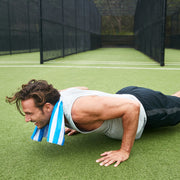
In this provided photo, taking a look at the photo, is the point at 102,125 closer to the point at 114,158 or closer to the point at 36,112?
the point at 114,158

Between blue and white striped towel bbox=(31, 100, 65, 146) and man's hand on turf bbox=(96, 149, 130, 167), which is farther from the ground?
blue and white striped towel bbox=(31, 100, 65, 146)

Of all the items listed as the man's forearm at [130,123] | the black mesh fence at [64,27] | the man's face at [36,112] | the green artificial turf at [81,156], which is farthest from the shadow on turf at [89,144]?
the black mesh fence at [64,27]

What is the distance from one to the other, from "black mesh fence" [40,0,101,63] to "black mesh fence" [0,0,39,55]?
12.4ft

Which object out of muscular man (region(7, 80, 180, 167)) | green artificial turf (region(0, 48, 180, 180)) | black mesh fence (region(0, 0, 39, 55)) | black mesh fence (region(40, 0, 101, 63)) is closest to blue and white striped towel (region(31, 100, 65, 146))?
muscular man (region(7, 80, 180, 167))

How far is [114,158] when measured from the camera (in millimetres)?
2018

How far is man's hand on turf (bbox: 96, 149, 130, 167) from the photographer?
1989 millimetres

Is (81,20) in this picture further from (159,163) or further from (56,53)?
(159,163)

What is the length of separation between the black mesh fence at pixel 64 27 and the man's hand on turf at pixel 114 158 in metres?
8.17

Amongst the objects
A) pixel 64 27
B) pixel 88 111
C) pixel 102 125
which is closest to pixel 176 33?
pixel 64 27

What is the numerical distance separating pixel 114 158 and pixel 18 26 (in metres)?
16.7

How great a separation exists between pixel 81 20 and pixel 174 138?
16680 mm

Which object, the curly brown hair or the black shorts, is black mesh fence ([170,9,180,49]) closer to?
the black shorts

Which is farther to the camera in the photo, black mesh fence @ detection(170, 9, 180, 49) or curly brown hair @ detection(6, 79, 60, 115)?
black mesh fence @ detection(170, 9, 180, 49)

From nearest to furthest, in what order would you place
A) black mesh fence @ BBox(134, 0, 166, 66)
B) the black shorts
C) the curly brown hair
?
the curly brown hair → the black shorts → black mesh fence @ BBox(134, 0, 166, 66)
